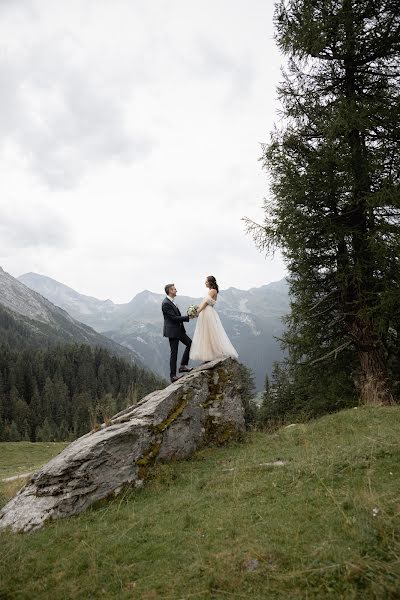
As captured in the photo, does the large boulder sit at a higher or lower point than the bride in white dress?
lower

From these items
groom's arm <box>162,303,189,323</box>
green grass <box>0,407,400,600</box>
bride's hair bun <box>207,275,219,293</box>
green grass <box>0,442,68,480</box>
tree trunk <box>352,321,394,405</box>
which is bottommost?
green grass <box>0,442,68,480</box>

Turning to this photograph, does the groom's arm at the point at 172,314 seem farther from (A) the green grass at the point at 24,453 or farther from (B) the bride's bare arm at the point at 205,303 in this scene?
(A) the green grass at the point at 24,453

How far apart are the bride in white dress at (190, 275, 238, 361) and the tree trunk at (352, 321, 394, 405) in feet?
15.4

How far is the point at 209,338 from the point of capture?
13633mm

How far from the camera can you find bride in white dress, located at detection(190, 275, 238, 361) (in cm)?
1354

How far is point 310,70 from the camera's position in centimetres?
1477

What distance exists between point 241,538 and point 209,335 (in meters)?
8.29

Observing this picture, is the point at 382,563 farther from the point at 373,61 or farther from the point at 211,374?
the point at 373,61

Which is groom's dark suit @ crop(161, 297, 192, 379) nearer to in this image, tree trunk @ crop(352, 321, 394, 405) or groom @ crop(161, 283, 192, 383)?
groom @ crop(161, 283, 192, 383)

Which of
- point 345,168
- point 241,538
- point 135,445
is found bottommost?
point 241,538

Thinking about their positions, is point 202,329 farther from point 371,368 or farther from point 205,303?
point 371,368

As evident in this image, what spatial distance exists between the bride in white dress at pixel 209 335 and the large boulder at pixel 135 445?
59 cm

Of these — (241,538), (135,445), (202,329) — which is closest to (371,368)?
(202,329)

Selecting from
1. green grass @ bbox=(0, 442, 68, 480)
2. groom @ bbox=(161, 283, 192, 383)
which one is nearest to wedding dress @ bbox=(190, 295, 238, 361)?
groom @ bbox=(161, 283, 192, 383)
